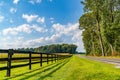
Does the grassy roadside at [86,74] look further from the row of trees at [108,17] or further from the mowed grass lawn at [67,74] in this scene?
the row of trees at [108,17]

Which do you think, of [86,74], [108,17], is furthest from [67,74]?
[108,17]

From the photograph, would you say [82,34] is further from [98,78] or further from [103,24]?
[98,78]

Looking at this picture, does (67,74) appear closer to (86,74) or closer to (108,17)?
(86,74)

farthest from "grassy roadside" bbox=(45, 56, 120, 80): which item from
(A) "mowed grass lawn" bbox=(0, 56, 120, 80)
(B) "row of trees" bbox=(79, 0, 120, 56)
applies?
(B) "row of trees" bbox=(79, 0, 120, 56)

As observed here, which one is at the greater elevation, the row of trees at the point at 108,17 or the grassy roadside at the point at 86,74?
the row of trees at the point at 108,17

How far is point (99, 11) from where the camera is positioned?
59844mm

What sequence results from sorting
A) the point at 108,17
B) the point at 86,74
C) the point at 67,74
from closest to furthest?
the point at 86,74
the point at 67,74
the point at 108,17

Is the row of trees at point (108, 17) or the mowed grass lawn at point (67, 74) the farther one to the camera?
the row of trees at point (108, 17)

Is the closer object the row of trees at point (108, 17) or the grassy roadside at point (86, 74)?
the grassy roadside at point (86, 74)

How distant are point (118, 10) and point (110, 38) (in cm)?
A: 744

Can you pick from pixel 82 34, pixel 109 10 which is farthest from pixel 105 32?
pixel 82 34

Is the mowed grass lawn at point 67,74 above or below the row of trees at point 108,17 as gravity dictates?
below

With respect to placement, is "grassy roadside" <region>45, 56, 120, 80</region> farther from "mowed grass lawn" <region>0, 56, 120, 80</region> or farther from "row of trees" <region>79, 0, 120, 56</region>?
"row of trees" <region>79, 0, 120, 56</region>

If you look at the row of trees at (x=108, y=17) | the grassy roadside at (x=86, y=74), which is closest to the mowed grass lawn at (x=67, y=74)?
the grassy roadside at (x=86, y=74)
